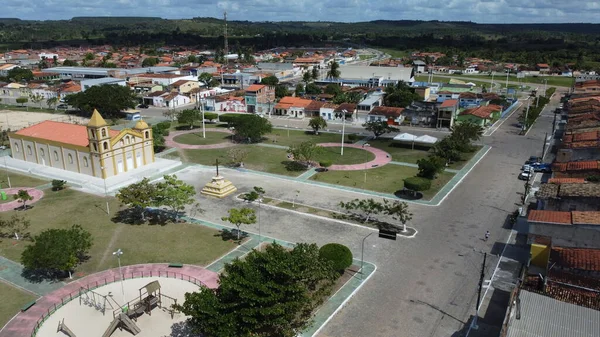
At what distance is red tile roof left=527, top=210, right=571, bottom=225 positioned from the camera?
31656 millimetres

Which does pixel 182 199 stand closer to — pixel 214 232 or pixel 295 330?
pixel 214 232

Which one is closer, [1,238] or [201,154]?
[1,238]

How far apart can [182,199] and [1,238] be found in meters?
15.5

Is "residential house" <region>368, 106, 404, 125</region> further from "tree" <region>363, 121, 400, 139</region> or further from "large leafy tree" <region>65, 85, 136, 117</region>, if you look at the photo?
"large leafy tree" <region>65, 85, 136, 117</region>

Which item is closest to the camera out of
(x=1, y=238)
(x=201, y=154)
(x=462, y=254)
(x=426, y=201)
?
(x=462, y=254)

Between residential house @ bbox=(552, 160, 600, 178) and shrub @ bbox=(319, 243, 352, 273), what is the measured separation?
28.3m

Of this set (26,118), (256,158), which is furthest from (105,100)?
(256,158)

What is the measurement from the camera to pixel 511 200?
45969mm

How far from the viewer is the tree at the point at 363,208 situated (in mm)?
39375

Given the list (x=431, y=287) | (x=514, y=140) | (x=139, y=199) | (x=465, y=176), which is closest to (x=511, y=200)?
(x=465, y=176)

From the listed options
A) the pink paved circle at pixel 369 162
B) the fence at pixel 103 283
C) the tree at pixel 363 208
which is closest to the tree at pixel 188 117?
the pink paved circle at pixel 369 162

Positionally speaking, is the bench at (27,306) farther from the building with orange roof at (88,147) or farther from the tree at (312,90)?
the tree at (312,90)

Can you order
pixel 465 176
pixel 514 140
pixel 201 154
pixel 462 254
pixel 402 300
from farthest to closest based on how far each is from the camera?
pixel 514 140, pixel 201 154, pixel 465 176, pixel 462 254, pixel 402 300

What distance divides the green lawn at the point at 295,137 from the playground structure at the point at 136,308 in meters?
43.7
